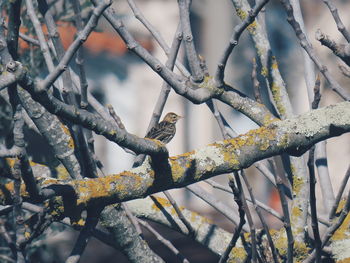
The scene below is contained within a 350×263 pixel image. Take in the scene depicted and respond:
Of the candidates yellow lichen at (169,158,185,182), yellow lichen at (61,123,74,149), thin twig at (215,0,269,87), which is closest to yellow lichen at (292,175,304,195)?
thin twig at (215,0,269,87)

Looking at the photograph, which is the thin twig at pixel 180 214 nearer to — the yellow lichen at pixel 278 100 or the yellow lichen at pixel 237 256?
the yellow lichen at pixel 237 256

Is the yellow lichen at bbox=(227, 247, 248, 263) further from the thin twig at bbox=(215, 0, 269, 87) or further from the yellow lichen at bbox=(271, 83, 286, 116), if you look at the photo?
the thin twig at bbox=(215, 0, 269, 87)

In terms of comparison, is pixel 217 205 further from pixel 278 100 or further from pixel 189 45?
pixel 189 45

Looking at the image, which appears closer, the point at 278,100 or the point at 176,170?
the point at 176,170

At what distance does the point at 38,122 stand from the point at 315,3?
17.9 m

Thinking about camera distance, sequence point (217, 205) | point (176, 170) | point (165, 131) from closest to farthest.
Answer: point (176, 170) → point (217, 205) → point (165, 131)

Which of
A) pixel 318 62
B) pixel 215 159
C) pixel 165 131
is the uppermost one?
pixel 165 131

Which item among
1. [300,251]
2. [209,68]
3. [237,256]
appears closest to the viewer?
[300,251]

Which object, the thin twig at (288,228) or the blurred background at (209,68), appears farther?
the blurred background at (209,68)

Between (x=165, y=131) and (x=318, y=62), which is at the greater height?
(x=165, y=131)

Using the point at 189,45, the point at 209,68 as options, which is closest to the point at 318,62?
the point at 189,45

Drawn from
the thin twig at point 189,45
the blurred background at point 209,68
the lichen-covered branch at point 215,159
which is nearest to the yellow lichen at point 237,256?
the lichen-covered branch at point 215,159

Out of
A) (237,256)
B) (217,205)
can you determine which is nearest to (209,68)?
(217,205)

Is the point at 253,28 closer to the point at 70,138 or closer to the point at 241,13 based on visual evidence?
the point at 241,13
